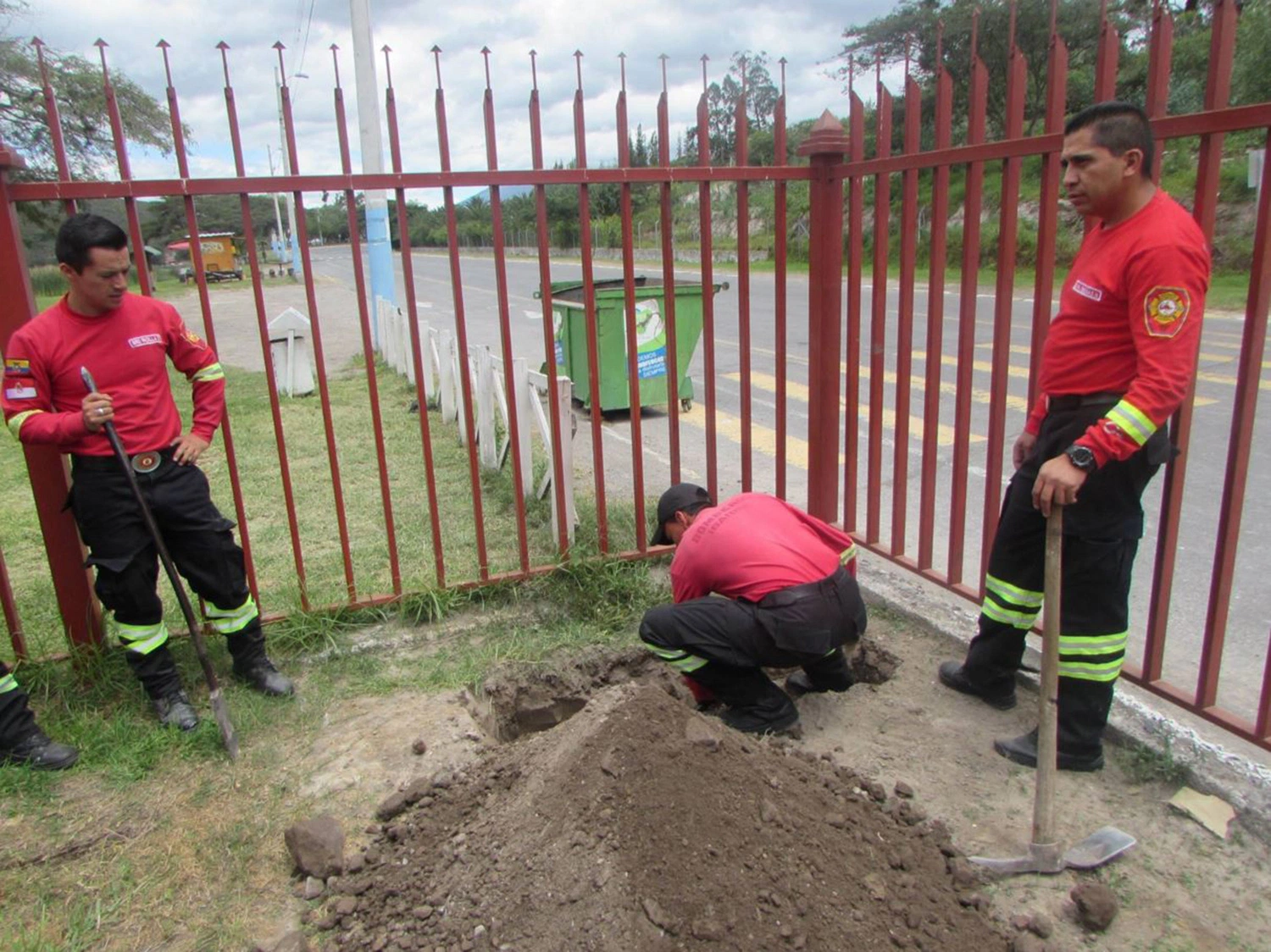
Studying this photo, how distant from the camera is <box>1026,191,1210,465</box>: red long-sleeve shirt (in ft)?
8.08

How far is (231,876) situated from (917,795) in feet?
6.95

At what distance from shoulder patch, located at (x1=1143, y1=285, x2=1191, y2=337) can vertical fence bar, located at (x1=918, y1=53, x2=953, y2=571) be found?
889mm

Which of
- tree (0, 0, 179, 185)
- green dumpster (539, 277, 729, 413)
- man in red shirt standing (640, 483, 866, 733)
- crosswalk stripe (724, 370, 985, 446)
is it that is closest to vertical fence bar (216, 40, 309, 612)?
man in red shirt standing (640, 483, 866, 733)

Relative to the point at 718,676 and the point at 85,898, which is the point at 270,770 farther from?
the point at 718,676

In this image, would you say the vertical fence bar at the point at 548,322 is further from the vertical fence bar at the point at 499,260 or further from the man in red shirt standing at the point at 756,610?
the man in red shirt standing at the point at 756,610

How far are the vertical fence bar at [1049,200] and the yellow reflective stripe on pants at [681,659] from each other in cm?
150

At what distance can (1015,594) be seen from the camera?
3.19 m

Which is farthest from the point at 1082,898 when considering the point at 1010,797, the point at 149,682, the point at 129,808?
the point at 149,682

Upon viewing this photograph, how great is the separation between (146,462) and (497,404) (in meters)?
3.98

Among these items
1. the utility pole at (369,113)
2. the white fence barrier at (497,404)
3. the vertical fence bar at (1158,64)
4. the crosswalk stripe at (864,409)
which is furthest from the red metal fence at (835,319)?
the utility pole at (369,113)

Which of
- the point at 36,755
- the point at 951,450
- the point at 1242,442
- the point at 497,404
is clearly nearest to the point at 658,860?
the point at 1242,442

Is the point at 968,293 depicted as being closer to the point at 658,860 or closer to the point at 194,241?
the point at 658,860

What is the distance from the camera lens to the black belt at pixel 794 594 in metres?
3.20

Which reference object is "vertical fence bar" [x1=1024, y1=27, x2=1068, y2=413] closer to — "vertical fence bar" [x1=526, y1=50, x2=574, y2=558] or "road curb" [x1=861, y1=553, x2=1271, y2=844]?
"road curb" [x1=861, y1=553, x2=1271, y2=844]
